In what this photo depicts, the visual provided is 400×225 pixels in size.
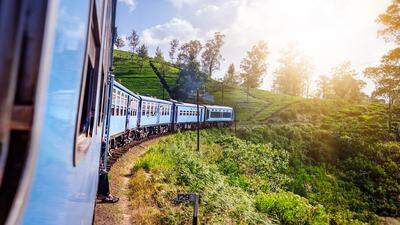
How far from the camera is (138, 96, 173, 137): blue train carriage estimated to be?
21.7 meters

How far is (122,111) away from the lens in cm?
1612

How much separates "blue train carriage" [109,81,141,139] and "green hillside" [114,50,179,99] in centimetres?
4572

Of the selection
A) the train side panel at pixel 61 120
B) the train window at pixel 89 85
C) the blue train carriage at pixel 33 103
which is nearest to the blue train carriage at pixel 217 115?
the train window at pixel 89 85

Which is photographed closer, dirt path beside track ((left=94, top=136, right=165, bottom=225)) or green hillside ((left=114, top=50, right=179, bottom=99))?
dirt path beside track ((left=94, top=136, right=165, bottom=225))

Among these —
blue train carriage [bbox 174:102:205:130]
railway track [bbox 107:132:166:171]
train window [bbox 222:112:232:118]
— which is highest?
train window [bbox 222:112:232:118]

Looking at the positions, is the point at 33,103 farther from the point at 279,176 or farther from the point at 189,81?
the point at 189,81

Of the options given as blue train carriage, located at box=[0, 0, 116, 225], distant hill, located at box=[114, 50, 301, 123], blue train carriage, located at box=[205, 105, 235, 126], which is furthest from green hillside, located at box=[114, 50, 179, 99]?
blue train carriage, located at box=[0, 0, 116, 225]

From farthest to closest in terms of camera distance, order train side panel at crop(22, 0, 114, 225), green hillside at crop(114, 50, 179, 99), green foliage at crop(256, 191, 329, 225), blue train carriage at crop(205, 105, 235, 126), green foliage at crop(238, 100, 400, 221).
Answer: green hillside at crop(114, 50, 179, 99) → blue train carriage at crop(205, 105, 235, 126) → green foliage at crop(238, 100, 400, 221) → green foliage at crop(256, 191, 329, 225) → train side panel at crop(22, 0, 114, 225)

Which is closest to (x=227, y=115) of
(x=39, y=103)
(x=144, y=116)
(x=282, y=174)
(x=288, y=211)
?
(x=282, y=174)

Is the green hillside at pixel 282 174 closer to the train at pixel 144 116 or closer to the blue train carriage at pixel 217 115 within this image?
the train at pixel 144 116

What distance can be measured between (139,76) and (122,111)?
206ft

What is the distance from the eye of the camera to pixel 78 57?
122cm

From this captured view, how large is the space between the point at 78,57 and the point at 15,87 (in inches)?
24.4

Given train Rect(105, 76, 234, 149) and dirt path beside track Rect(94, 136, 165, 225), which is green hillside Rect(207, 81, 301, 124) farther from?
dirt path beside track Rect(94, 136, 165, 225)
